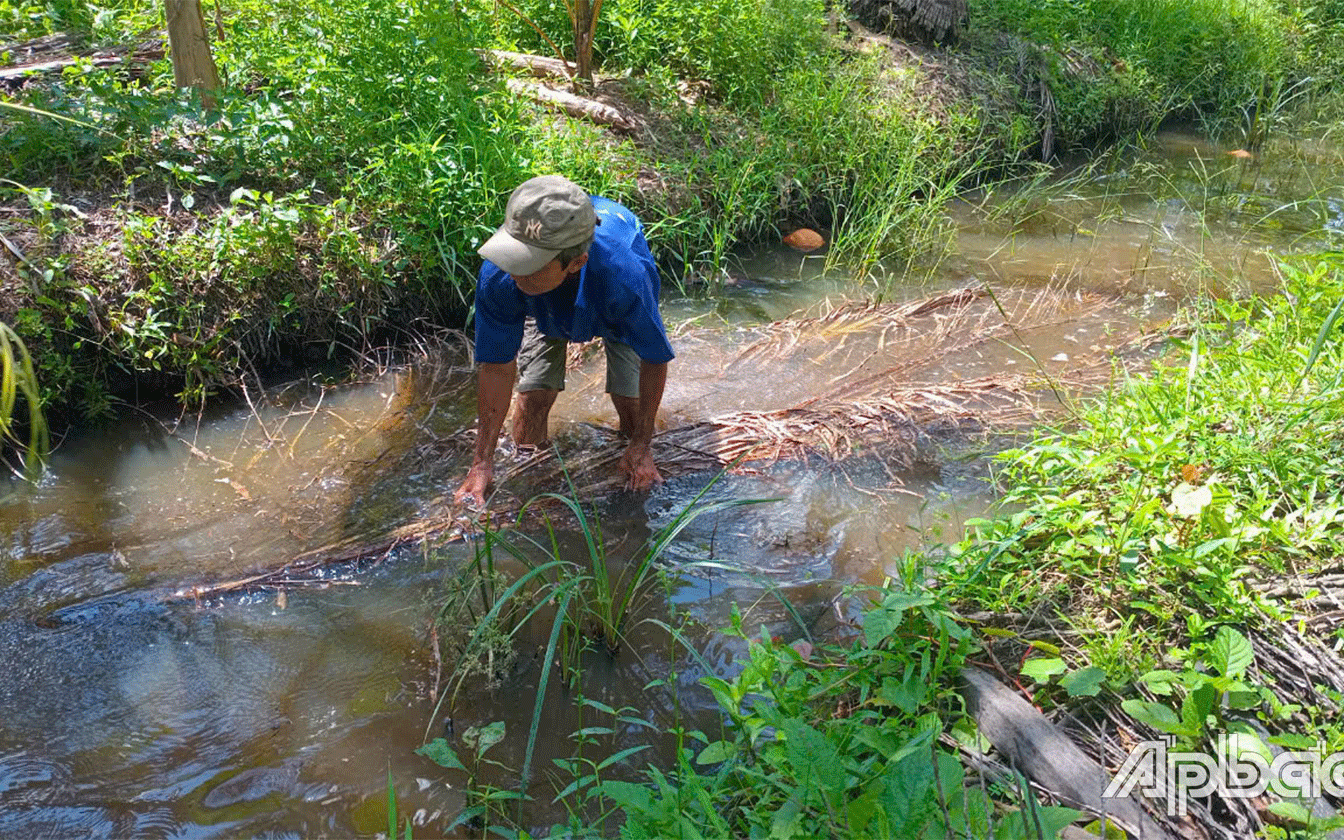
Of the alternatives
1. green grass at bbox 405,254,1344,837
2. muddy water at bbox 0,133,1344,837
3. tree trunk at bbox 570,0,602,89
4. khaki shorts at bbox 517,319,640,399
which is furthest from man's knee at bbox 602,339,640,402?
tree trunk at bbox 570,0,602,89

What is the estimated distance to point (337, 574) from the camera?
3029 millimetres

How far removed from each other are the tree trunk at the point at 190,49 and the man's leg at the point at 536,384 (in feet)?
7.15

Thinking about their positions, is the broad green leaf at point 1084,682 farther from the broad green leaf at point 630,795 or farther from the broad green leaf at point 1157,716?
the broad green leaf at point 630,795

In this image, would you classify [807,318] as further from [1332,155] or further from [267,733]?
[1332,155]

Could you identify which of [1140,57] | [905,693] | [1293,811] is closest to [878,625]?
[905,693]

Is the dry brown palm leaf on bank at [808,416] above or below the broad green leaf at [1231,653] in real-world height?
below

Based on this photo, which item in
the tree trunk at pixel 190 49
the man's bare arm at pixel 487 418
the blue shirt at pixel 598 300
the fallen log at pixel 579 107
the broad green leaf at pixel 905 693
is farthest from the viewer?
the fallen log at pixel 579 107

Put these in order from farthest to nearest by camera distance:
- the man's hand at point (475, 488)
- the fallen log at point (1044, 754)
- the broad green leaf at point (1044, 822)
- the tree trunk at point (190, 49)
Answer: the tree trunk at point (190, 49) → the man's hand at point (475, 488) → the fallen log at point (1044, 754) → the broad green leaf at point (1044, 822)

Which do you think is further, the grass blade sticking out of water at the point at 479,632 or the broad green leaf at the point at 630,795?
the grass blade sticking out of water at the point at 479,632

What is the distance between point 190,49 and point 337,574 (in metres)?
2.90

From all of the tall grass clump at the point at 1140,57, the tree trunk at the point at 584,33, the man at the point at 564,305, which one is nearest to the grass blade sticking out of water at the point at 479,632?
the man at the point at 564,305

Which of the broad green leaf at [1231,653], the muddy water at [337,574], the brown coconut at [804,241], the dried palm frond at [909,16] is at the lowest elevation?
the muddy water at [337,574]

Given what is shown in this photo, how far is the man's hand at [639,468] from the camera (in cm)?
346

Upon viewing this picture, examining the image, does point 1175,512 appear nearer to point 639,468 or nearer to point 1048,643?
point 1048,643
